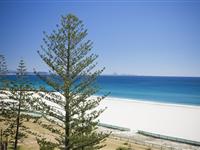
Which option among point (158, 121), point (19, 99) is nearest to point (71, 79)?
point (19, 99)

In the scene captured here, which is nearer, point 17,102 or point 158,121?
point 17,102

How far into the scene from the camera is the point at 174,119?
41.5m

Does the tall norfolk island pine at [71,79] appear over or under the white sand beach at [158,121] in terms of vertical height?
over

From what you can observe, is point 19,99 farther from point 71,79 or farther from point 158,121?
point 158,121

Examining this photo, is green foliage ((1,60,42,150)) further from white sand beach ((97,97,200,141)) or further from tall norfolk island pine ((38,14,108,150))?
white sand beach ((97,97,200,141))

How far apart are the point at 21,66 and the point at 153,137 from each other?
17886 millimetres

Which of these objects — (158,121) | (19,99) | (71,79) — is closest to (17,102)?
(19,99)

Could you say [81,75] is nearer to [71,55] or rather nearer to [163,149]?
[71,55]

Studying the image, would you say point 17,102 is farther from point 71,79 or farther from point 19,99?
point 71,79

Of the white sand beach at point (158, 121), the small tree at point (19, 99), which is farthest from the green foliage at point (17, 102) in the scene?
the white sand beach at point (158, 121)

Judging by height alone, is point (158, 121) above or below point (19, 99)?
below

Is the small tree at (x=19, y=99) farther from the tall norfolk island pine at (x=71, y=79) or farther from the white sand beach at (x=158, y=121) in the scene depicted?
the white sand beach at (x=158, y=121)

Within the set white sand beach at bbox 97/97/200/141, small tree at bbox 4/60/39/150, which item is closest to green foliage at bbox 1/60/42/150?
small tree at bbox 4/60/39/150

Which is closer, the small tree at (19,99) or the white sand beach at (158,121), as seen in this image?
the small tree at (19,99)
